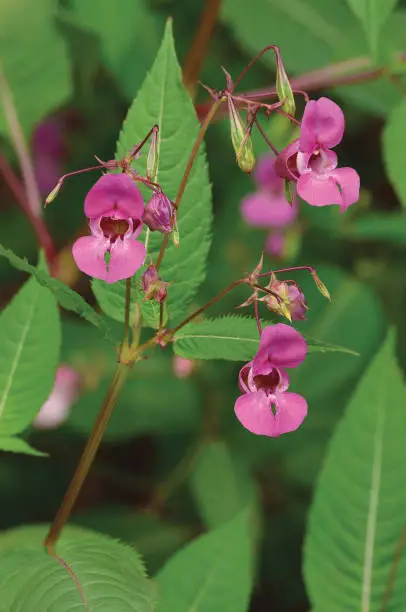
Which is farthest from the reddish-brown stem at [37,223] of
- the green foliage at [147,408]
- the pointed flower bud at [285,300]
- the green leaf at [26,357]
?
the pointed flower bud at [285,300]

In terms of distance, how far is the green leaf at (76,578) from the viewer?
99cm

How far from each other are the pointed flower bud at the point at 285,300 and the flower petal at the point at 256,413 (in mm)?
104

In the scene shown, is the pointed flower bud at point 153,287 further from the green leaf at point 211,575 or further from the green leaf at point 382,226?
the green leaf at point 382,226

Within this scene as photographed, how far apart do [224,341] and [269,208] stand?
1099 millimetres

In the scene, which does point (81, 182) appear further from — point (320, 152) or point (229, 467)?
point (320, 152)

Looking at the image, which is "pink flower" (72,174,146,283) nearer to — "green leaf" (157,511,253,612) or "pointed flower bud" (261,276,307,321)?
"pointed flower bud" (261,276,307,321)

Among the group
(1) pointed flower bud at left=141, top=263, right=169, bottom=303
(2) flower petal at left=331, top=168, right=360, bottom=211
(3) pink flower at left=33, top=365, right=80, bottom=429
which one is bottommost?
→ (3) pink flower at left=33, top=365, right=80, bottom=429

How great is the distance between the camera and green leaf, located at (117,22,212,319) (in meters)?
1.08

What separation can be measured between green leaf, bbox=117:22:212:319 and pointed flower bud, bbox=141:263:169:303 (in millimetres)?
128

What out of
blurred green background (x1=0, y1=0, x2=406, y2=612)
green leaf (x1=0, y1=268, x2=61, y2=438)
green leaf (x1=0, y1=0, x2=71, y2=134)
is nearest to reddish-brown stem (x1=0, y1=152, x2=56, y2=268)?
blurred green background (x1=0, y1=0, x2=406, y2=612)

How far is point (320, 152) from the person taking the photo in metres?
1.00

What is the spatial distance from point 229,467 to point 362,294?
546 mm

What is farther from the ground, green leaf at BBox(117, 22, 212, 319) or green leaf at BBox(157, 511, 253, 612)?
green leaf at BBox(117, 22, 212, 319)

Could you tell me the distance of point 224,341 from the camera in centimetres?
100
